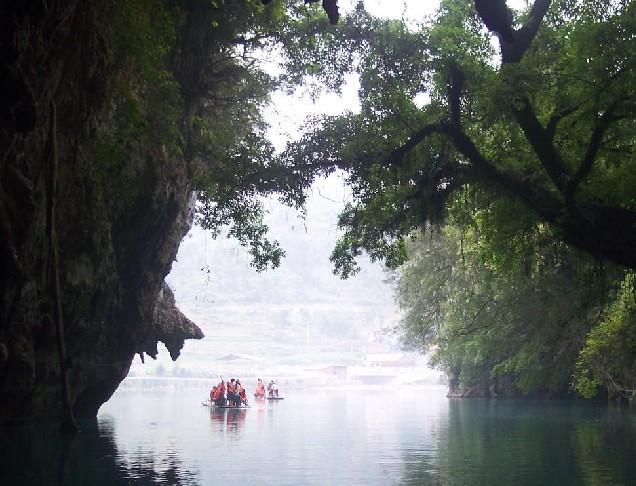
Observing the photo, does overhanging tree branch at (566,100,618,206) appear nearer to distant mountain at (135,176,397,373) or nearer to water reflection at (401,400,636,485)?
water reflection at (401,400,636,485)

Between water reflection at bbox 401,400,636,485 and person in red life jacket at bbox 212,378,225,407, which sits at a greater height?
person in red life jacket at bbox 212,378,225,407

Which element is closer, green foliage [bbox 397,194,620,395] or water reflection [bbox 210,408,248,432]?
water reflection [bbox 210,408,248,432]

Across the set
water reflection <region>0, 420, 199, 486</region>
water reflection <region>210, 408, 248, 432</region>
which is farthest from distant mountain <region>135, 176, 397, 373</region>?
water reflection <region>0, 420, 199, 486</region>

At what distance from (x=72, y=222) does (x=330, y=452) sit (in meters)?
7.42

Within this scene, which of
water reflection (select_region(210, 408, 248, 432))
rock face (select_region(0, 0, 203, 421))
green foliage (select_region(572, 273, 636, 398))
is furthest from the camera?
water reflection (select_region(210, 408, 248, 432))

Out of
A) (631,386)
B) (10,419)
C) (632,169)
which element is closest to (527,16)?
(632,169)

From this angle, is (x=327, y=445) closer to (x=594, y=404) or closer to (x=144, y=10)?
(x=144, y=10)

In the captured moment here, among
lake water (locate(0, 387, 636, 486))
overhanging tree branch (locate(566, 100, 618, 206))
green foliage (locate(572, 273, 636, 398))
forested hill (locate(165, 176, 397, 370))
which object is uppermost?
forested hill (locate(165, 176, 397, 370))

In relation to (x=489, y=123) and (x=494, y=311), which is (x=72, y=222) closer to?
(x=489, y=123)

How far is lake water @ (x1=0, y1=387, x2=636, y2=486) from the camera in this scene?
43.9ft

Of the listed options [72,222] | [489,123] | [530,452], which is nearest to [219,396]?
[72,222]

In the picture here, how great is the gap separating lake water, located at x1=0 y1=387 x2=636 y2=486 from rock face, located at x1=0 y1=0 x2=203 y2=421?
196 centimetres

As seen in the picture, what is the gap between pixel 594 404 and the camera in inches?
1437

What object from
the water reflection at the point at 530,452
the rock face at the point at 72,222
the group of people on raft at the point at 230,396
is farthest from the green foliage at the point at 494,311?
the rock face at the point at 72,222
